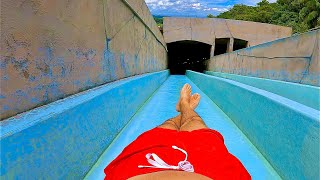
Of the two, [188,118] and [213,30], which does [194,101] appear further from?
[213,30]

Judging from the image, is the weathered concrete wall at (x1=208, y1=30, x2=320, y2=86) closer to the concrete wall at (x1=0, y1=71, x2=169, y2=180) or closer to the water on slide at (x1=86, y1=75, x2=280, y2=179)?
the water on slide at (x1=86, y1=75, x2=280, y2=179)

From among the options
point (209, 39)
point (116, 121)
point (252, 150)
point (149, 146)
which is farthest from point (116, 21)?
point (209, 39)

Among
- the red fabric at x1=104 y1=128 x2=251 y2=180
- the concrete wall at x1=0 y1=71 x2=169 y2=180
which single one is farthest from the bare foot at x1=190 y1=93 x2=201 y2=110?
the red fabric at x1=104 y1=128 x2=251 y2=180

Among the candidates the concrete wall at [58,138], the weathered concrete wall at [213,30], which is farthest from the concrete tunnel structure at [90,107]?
the weathered concrete wall at [213,30]

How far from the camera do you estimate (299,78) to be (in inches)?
169

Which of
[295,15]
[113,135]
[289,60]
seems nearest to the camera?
[113,135]

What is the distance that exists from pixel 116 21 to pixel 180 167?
2.87m

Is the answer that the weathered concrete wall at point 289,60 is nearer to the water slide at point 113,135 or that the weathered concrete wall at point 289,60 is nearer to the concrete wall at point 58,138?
the water slide at point 113,135

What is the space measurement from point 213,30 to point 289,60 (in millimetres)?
16731

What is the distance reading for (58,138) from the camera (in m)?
1.33

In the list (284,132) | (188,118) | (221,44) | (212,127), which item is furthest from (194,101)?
(221,44)

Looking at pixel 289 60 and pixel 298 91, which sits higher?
pixel 289 60

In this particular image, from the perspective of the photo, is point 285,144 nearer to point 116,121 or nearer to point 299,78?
point 116,121

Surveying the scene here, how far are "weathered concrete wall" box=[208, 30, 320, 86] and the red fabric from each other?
289 centimetres
